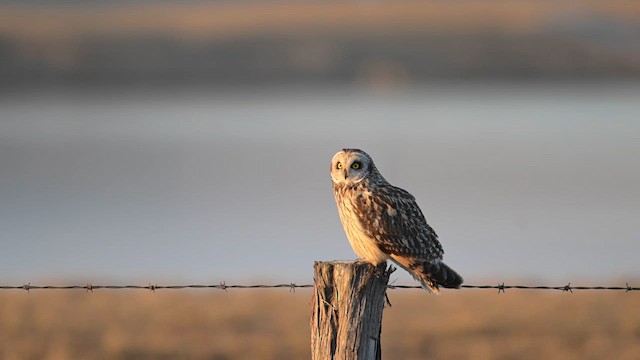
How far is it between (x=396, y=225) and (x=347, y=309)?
4.74 ft

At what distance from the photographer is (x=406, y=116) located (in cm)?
4894

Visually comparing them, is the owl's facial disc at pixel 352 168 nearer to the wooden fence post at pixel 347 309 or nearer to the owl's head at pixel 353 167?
the owl's head at pixel 353 167

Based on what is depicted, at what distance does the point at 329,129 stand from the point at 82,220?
16792mm

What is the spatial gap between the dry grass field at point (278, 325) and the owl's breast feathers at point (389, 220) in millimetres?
4004

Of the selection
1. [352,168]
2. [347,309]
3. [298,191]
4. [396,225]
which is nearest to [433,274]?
[396,225]

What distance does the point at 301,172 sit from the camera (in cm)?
2853

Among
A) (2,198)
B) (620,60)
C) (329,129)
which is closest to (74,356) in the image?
(2,198)

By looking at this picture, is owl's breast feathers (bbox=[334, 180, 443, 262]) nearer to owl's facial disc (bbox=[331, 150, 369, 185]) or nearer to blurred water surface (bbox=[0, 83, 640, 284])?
owl's facial disc (bbox=[331, 150, 369, 185])

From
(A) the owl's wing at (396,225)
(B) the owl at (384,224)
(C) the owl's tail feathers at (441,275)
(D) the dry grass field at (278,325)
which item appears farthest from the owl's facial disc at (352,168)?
(D) the dry grass field at (278,325)

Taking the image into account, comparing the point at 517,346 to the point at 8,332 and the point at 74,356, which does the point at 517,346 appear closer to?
the point at 74,356

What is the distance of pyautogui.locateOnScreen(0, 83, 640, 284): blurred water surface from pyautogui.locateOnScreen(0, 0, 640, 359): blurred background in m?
0.08

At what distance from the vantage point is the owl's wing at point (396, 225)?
7.70 m

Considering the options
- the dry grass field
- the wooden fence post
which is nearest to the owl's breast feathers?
the wooden fence post

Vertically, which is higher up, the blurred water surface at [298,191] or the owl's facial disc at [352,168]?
the blurred water surface at [298,191]
